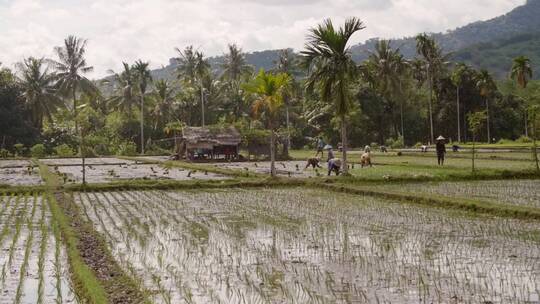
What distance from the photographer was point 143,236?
30.3ft

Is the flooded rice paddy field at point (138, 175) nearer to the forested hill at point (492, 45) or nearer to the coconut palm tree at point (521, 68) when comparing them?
the coconut palm tree at point (521, 68)

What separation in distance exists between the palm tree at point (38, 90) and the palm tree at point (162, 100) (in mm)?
7054

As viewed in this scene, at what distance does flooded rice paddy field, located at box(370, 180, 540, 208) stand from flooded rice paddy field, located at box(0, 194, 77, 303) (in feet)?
26.3

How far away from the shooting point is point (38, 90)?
46656 mm

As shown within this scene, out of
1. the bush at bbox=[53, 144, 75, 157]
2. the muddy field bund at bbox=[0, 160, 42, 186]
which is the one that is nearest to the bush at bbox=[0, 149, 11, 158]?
the bush at bbox=[53, 144, 75, 157]

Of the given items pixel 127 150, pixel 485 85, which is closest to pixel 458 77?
pixel 485 85

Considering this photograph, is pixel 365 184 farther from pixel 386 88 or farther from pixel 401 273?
pixel 386 88

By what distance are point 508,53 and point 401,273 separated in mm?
115333

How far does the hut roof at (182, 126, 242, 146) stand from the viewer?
35.4 meters

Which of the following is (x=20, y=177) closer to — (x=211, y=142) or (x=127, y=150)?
(x=211, y=142)

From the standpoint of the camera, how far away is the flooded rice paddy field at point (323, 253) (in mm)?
5680

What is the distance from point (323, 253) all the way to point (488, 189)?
8.47m

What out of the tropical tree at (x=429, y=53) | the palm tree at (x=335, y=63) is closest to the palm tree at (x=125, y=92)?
the tropical tree at (x=429, y=53)

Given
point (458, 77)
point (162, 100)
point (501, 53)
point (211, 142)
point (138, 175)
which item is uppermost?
point (501, 53)
